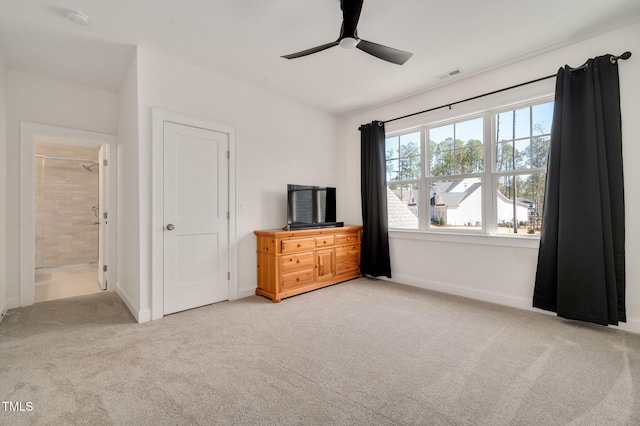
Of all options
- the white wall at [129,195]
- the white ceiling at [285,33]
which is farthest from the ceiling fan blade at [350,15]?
the white wall at [129,195]

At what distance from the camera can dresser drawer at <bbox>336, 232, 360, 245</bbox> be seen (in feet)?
13.8

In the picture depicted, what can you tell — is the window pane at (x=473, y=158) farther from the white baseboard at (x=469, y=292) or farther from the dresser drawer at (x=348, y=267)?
the dresser drawer at (x=348, y=267)

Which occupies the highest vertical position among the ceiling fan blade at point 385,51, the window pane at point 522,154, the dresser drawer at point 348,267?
the ceiling fan blade at point 385,51

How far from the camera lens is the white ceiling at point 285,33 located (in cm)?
225

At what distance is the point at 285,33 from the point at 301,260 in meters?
2.51

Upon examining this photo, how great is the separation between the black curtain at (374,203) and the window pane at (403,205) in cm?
18

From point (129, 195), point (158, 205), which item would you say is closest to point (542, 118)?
point (158, 205)

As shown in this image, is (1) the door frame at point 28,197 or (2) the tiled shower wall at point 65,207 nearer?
(1) the door frame at point 28,197

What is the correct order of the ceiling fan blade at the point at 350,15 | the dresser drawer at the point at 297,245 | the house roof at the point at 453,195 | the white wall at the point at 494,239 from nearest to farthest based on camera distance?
the ceiling fan blade at the point at 350,15, the white wall at the point at 494,239, the dresser drawer at the point at 297,245, the house roof at the point at 453,195

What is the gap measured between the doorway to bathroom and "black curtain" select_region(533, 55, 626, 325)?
6.53m

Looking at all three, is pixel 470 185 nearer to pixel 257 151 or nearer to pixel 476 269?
pixel 476 269

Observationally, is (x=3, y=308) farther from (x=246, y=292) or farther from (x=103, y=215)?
(x=246, y=292)

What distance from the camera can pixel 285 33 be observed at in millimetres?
2584

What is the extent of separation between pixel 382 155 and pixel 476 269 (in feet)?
6.65
